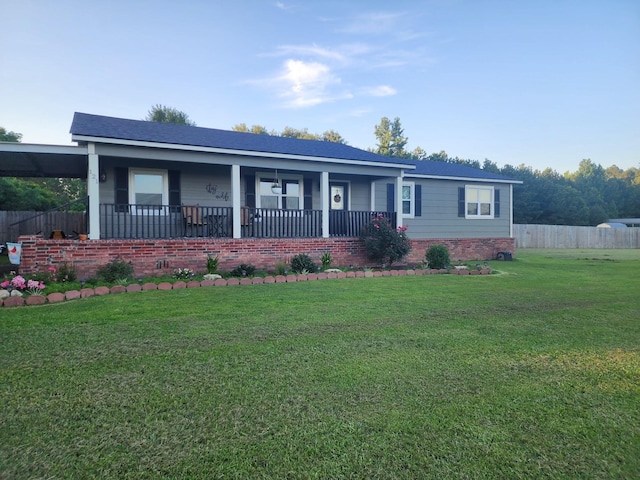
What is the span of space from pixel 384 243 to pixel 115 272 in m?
6.78

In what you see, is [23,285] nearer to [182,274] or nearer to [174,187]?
[182,274]

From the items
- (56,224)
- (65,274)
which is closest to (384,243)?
(65,274)

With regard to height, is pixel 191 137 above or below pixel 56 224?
above

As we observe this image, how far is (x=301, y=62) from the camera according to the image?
1634cm

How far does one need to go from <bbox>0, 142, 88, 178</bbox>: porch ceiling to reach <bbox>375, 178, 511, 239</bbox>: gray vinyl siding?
9610 millimetres

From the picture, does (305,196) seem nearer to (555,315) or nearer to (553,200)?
(555,315)

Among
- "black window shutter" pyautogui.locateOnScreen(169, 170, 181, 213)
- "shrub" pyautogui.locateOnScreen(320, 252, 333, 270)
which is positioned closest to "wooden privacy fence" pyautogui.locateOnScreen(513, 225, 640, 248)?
"shrub" pyautogui.locateOnScreen(320, 252, 333, 270)

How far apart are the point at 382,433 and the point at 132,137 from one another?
9.07 m

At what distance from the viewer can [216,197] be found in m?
11.8

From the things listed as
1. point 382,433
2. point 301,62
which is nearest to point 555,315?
point 382,433

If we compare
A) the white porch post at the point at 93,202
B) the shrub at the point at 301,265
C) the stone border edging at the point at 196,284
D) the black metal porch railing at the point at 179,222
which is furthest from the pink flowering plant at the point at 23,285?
the shrub at the point at 301,265

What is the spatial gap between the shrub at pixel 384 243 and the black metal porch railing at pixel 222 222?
93 centimetres

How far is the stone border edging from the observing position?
6.03m

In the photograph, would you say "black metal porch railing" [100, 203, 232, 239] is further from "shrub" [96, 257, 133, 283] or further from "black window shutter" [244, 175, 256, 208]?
"shrub" [96, 257, 133, 283]
